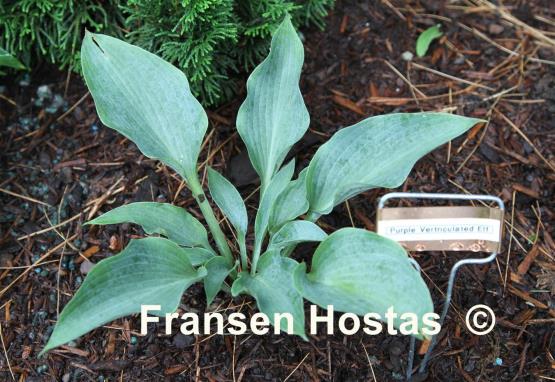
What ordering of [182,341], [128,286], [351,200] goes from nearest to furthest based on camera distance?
[128,286]
[182,341]
[351,200]

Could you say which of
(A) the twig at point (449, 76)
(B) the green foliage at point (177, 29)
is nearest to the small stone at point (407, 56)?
(A) the twig at point (449, 76)

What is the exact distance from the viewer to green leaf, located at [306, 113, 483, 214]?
4.77 feet

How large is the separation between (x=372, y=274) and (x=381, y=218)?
292 mm

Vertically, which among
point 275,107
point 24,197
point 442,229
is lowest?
point 24,197

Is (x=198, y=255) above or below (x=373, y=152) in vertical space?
below

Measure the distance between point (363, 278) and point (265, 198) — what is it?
1.30 feet

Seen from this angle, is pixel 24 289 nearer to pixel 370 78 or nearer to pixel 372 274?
pixel 372 274

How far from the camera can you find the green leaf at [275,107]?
61.1 inches

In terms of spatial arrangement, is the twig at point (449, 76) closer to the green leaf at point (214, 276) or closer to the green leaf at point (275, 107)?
the green leaf at point (275, 107)

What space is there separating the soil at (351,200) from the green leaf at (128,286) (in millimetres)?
397

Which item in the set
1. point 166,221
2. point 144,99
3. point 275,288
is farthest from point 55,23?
→ point 275,288

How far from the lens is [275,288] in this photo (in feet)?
4.78

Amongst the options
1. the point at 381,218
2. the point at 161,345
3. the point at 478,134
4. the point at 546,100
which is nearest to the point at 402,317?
the point at 381,218

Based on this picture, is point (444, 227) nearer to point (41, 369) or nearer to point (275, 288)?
point (275, 288)
